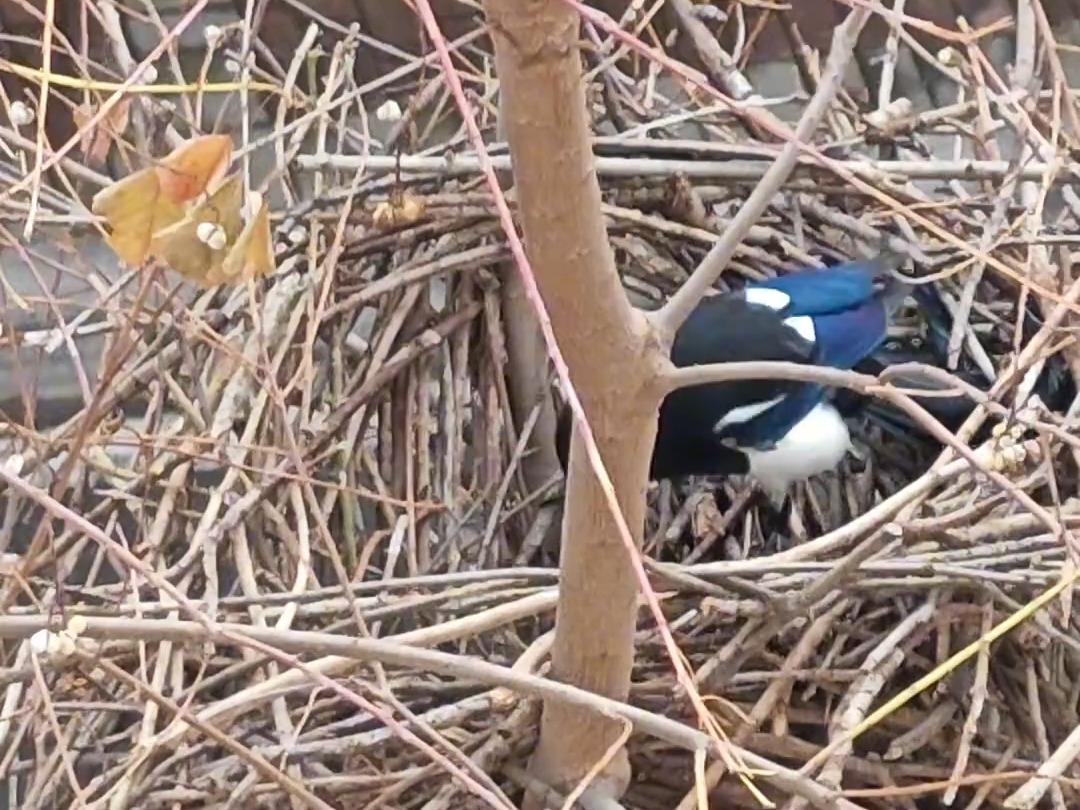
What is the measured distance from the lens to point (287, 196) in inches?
→ 30.9

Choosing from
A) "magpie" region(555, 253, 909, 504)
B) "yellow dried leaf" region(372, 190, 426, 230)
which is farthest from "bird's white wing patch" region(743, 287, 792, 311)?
"yellow dried leaf" region(372, 190, 426, 230)

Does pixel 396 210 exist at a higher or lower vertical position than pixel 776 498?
higher

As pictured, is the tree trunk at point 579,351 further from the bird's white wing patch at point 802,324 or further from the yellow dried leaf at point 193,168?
the bird's white wing patch at point 802,324

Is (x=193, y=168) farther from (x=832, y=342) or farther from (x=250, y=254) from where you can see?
(x=832, y=342)

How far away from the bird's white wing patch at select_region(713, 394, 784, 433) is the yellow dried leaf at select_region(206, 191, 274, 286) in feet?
1.30

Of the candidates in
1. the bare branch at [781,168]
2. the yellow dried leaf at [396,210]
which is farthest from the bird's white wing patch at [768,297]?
the bare branch at [781,168]

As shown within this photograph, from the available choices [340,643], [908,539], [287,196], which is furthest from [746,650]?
[287,196]

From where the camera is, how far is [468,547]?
2.23 feet

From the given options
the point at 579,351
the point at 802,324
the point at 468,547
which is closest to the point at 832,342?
the point at 802,324

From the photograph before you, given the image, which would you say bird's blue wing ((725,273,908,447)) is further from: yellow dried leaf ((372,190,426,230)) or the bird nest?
yellow dried leaf ((372,190,426,230))

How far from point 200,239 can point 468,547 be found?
35 centimetres

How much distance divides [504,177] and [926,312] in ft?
0.78

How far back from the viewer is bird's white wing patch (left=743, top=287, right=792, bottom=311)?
73 cm

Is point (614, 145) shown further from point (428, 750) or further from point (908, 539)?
point (428, 750)
